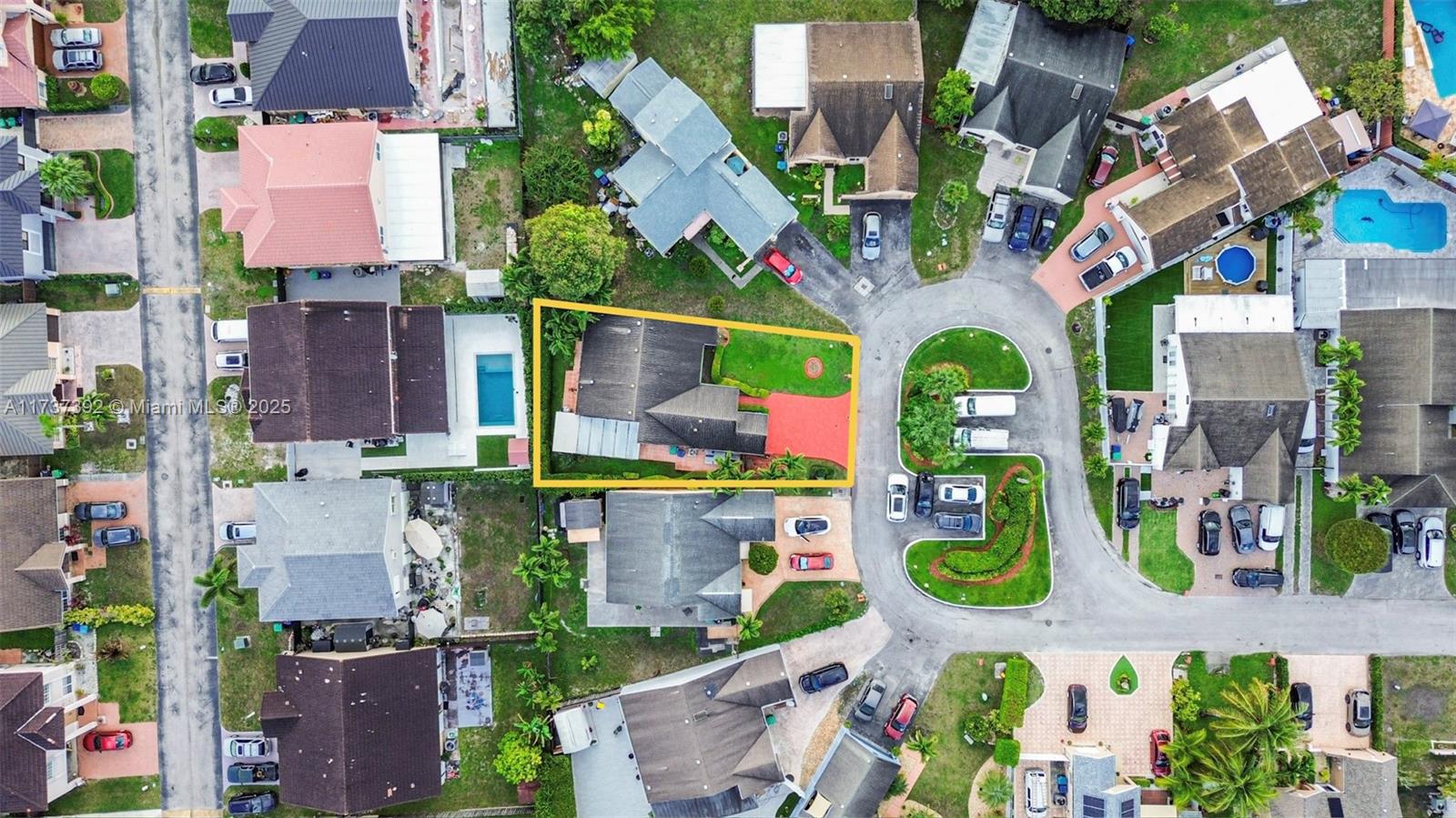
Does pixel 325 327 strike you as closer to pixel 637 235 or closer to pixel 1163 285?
pixel 637 235

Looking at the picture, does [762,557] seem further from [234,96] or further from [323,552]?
[234,96]

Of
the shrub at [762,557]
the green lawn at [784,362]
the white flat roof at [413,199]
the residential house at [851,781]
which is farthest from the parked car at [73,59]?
the residential house at [851,781]

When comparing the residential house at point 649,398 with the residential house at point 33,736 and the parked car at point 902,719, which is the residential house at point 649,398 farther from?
the residential house at point 33,736

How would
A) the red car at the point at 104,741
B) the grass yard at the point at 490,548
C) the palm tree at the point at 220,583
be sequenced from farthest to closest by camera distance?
the grass yard at the point at 490,548
the red car at the point at 104,741
the palm tree at the point at 220,583

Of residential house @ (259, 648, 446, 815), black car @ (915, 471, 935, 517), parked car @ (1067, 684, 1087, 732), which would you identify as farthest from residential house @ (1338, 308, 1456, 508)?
residential house @ (259, 648, 446, 815)

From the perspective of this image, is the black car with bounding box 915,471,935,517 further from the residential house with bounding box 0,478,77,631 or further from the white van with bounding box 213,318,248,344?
the residential house with bounding box 0,478,77,631
